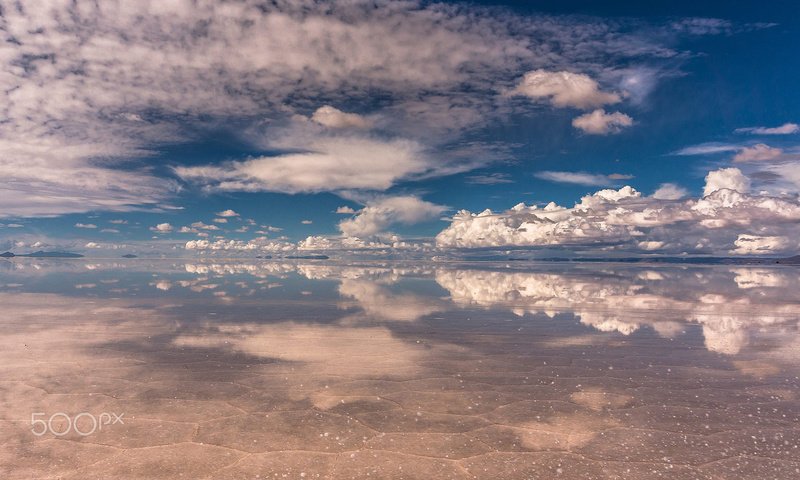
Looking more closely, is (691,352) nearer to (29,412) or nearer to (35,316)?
(29,412)

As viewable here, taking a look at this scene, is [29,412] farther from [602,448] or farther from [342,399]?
[602,448]

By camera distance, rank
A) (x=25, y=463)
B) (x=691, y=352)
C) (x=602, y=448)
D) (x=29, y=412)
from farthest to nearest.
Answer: (x=691, y=352)
(x=29, y=412)
(x=602, y=448)
(x=25, y=463)

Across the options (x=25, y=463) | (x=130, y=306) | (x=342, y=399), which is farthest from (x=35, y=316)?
(x=342, y=399)

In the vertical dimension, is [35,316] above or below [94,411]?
above

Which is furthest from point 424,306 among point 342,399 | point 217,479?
point 217,479

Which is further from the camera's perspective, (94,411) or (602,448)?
(94,411)

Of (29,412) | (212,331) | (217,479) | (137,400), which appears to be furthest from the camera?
(212,331)
